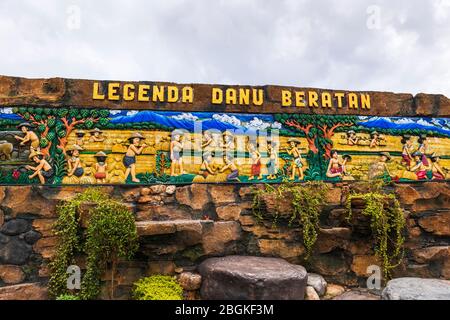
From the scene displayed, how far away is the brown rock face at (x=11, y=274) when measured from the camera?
554cm

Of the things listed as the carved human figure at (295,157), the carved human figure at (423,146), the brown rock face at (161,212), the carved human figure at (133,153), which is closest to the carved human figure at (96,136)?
the carved human figure at (133,153)

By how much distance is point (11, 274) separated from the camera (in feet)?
18.2

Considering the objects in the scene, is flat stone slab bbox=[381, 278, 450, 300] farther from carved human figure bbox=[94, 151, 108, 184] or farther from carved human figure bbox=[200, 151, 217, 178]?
carved human figure bbox=[94, 151, 108, 184]

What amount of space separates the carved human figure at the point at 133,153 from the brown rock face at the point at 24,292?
233cm

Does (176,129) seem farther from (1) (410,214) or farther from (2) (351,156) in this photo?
(1) (410,214)

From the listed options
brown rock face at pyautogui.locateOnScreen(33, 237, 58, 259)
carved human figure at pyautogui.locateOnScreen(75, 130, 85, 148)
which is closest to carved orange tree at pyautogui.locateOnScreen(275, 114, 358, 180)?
carved human figure at pyautogui.locateOnScreen(75, 130, 85, 148)

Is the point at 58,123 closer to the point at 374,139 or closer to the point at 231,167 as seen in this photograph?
the point at 231,167

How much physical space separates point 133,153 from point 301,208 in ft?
11.0

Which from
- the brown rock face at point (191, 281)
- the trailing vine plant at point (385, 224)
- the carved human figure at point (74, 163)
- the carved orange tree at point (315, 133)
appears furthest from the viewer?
the carved orange tree at point (315, 133)

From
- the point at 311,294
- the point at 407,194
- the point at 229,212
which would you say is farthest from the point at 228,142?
the point at 407,194

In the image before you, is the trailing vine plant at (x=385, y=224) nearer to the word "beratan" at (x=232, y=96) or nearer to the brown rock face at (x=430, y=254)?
the brown rock face at (x=430, y=254)

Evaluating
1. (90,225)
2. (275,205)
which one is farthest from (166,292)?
(275,205)

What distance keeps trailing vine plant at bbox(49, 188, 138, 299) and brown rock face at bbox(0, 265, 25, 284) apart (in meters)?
0.55
